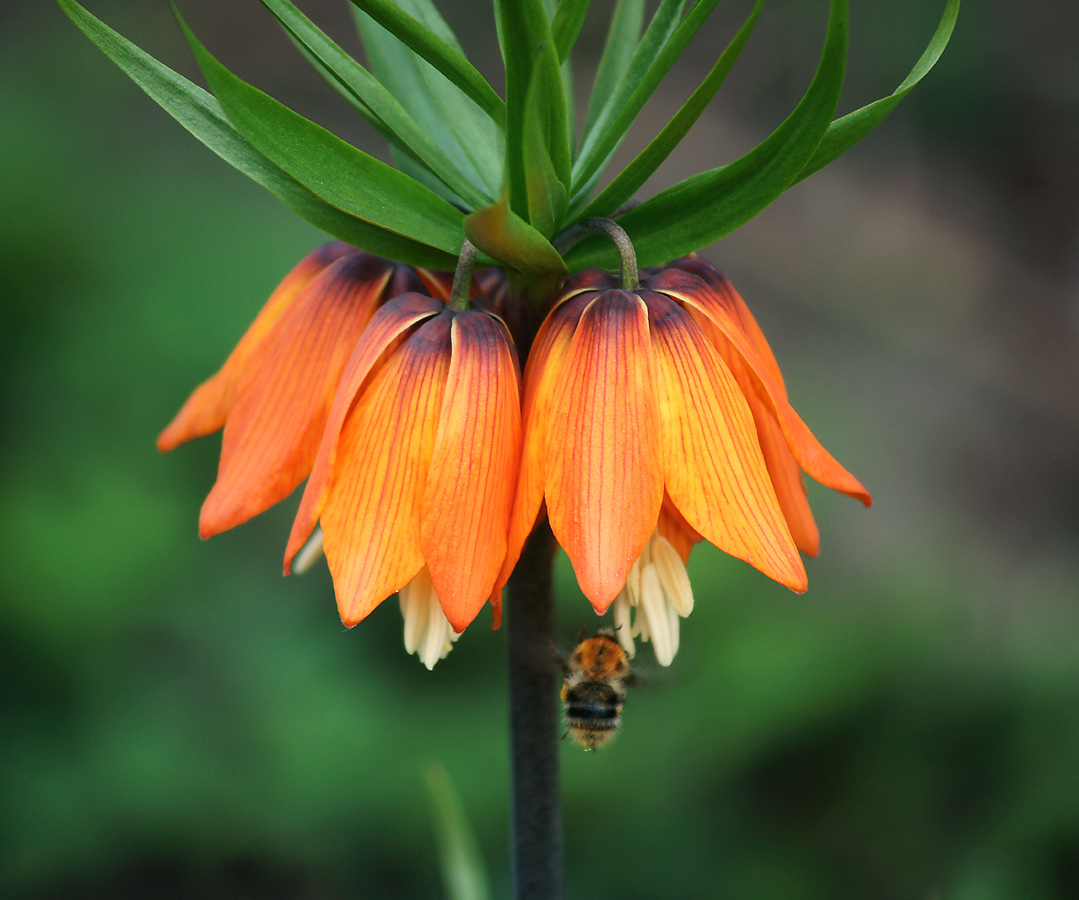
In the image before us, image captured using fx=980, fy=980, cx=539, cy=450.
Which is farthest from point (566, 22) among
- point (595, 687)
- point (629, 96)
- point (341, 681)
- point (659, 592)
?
point (341, 681)

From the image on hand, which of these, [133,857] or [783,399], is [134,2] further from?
[783,399]

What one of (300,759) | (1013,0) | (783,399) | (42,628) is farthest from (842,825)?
(1013,0)

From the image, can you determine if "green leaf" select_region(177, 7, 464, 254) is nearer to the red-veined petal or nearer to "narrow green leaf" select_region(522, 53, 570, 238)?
"narrow green leaf" select_region(522, 53, 570, 238)

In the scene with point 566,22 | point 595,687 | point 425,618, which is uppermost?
point 566,22

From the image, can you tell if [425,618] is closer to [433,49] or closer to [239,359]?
[239,359]

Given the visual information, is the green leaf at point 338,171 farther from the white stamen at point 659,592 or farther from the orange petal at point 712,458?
the white stamen at point 659,592

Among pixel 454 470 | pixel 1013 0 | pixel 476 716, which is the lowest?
pixel 476 716

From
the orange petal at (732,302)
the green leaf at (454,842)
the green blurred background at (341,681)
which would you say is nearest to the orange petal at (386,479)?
the orange petal at (732,302)
